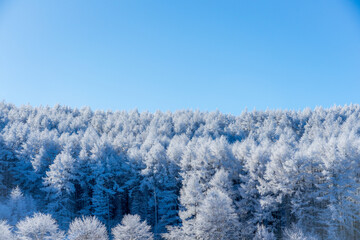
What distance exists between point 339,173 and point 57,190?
127ft

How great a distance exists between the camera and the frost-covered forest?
30.0 metres

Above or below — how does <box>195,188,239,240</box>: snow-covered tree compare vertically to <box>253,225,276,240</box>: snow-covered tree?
above

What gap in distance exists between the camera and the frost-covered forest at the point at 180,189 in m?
30.0

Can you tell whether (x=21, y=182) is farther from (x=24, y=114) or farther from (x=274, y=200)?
(x=24, y=114)

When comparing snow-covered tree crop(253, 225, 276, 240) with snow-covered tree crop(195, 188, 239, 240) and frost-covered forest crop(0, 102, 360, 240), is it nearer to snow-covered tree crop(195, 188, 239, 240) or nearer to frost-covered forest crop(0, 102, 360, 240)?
frost-covered forest crop(0, 102, 360, 240)

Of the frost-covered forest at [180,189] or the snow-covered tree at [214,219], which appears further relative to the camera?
the frost-covered forest at [180,189]

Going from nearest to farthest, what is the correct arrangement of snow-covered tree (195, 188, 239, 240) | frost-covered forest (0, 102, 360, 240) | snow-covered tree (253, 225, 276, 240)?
snow-covered tree (253, 225, 276, 240)
snow-covered tree (195, 188, 239, 240)
frost-covered forest (0, 102, 360, 240)

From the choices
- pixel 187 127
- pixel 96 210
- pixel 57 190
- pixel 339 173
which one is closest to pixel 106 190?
pixel 96 210

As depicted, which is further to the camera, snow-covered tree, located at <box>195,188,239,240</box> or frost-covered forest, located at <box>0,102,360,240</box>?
frost-covered forest, located at <box>0,102,360,240</box>

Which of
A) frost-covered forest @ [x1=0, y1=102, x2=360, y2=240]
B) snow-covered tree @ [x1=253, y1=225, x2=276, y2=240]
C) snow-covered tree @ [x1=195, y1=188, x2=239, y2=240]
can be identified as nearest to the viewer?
snow-covered tree @ [x1=253, y1=225, x2=276, y2=240]

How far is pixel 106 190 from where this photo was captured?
42.8 meters

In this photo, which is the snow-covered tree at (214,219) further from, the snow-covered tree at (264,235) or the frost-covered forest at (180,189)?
the snow-covered tree at (264,235)

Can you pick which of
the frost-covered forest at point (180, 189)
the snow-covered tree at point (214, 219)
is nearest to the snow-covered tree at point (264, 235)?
the frost-covered forest at point (180, 189)

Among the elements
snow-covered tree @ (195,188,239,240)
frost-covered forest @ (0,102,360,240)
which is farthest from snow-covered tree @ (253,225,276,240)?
snow-covered tree @ (195,188,239,240)
